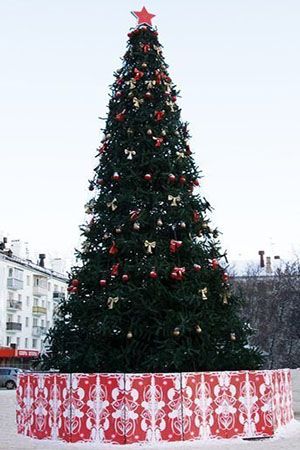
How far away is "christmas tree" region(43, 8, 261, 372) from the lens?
1312 cm

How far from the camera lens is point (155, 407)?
11945 millimetres

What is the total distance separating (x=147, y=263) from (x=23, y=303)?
59296 millimetres

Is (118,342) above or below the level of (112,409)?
above

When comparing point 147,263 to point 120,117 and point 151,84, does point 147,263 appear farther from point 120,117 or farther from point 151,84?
point 151,84

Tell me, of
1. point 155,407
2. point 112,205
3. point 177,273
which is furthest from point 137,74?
point 155,407

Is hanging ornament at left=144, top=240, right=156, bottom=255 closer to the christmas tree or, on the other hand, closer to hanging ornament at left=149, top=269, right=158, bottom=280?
the christmas tree

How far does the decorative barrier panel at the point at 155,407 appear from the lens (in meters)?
11.9

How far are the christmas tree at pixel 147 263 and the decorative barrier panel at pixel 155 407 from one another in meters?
0.71

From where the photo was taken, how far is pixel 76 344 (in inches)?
541

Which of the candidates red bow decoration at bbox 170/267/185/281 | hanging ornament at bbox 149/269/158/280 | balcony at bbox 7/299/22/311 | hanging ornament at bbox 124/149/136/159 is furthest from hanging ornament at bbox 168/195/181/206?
balcony at bbox 7/299/22/311

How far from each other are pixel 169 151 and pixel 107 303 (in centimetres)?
370

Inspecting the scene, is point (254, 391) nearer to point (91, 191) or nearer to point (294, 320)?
point (91, 191)

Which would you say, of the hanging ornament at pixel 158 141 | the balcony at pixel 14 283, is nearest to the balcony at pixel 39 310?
the balcony at pixel 14 283

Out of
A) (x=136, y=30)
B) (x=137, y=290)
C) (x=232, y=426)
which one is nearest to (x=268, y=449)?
(x=232, y=426)
